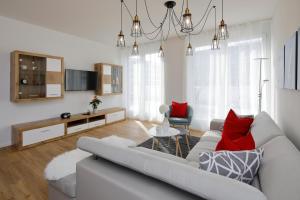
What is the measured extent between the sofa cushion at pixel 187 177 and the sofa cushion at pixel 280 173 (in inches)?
5.2

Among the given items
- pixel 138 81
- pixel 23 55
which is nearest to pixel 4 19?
pixel 23 55

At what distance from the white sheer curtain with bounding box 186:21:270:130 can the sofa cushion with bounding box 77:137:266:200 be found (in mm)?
3279

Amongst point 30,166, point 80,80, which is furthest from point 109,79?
point 30,166

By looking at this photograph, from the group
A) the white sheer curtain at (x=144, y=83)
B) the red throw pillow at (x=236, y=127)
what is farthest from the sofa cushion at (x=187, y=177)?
the white sheer curtain at (x=144, y=83)

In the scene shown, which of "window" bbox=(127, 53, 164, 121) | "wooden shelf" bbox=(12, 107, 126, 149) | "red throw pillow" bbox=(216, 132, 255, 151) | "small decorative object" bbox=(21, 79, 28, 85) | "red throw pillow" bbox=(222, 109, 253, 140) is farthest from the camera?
"window" bbox=(127, 53, 164, 121)

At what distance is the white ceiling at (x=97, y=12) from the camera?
2.72 metres

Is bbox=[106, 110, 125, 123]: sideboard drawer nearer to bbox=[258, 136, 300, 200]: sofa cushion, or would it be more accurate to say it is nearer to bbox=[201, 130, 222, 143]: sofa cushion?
bbox=[201, 130, 222, 143]: sofa cushion

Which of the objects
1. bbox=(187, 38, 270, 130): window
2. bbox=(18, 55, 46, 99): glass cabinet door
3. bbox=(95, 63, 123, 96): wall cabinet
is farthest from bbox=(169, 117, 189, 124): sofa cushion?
bbox=(18, 55, 46, 99): glass cabinet door

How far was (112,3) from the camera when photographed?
2.72 meters

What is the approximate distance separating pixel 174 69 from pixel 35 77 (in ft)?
11.1

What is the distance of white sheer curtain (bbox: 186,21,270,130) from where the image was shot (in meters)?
3.57

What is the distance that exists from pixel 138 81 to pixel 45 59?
8.98 feet

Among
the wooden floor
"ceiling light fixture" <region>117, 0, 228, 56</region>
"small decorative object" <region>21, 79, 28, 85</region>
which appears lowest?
the wooden floor

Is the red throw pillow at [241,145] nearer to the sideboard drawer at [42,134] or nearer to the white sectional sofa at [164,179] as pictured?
the white sectional sofa at [164,179]
